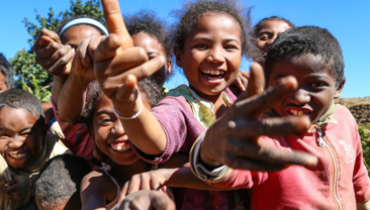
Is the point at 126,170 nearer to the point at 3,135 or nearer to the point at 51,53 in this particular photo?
the point at 51,53

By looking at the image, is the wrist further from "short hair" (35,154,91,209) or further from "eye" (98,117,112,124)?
"short hair" (35,154,91,209)

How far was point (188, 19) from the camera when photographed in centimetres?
235

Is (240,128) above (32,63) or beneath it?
beneath

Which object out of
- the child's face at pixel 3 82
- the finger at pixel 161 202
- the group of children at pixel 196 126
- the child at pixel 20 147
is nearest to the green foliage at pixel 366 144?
the group of children at pixel 196 126

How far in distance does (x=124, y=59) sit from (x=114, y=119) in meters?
0.80

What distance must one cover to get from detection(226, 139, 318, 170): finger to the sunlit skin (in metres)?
2.13

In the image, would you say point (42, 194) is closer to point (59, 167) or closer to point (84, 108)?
point (59, 167)

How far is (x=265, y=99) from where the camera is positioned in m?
1.09

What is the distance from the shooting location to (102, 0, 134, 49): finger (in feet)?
4.71

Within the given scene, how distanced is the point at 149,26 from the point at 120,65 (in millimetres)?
1926

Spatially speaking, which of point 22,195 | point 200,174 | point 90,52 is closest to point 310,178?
point 200,174

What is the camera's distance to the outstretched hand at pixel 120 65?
1.34 m

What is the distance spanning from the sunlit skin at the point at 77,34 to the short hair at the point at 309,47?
1662 millimetres

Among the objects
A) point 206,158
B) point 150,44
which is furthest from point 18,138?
point 206,158
